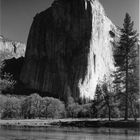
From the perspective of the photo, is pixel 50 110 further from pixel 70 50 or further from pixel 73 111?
pixel 70 50

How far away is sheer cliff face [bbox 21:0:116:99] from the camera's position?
132625mm

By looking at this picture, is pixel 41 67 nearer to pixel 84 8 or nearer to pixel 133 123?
pixel 84 8

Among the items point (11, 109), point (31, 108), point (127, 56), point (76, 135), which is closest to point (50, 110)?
point (31, 108)

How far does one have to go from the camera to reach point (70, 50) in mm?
139875

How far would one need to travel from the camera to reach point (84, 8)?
465 ft

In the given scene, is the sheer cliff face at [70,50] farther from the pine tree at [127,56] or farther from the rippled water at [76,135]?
the rippled water at [76,135]

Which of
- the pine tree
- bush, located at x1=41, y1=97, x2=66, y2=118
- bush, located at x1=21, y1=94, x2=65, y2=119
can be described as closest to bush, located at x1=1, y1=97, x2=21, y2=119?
bush, located at x1=21, y1=94, x2=65, y2=119

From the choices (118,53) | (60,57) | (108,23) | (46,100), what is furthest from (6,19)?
(108,23)

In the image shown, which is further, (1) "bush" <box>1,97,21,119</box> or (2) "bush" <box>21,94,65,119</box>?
(2) "bush" <box>21,94,65,119</box>

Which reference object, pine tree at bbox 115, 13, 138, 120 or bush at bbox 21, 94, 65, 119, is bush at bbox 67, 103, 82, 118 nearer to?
bush at bbox 21, 94, 65, 119

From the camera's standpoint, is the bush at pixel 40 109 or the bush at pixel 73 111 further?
the bush at pixel 73 111

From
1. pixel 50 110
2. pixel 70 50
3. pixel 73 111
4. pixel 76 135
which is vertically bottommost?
pixel 76 135

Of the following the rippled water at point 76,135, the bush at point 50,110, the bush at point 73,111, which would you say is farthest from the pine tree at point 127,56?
the bush at point 73,111

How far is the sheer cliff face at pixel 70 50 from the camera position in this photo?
132625 mm
